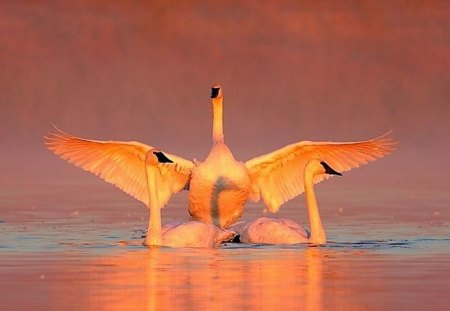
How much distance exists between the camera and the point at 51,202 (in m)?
27.2

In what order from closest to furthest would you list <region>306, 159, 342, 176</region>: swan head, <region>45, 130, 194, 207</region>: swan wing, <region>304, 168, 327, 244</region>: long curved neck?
1. <region>304, 168, 327, 244</region>: long curved neck
2. <region>306, 159, 342, 176</region>: swan head
3. <region>45, 130, 194, 207</region>: swan wing

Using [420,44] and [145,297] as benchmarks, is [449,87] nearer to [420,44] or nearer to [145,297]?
[420,44]

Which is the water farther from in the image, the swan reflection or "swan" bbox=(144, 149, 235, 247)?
"swan" bbox=(144, 149, 235, 247)

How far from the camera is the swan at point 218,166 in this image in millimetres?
23109

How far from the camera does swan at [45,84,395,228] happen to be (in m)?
23.1

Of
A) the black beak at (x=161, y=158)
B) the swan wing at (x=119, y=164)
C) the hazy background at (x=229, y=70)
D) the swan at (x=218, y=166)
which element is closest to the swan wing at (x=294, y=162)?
the swan at (x=218, y=166)

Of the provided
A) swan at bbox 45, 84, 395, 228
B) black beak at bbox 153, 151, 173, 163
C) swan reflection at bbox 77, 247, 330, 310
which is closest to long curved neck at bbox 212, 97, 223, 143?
swan at bbox 45, 84, 395, 228

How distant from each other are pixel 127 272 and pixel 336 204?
9.51 m

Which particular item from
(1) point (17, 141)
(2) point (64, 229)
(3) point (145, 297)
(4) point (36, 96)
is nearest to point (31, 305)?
(3) point (145, 297)

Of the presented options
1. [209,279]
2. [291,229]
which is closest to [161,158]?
[291,229]

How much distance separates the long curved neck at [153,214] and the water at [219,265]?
22 centimetres

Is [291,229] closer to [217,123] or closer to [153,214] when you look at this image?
[153,214]

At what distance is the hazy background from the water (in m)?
18.5

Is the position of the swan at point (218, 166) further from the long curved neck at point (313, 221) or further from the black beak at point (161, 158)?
the black beak at point (161, 158)
